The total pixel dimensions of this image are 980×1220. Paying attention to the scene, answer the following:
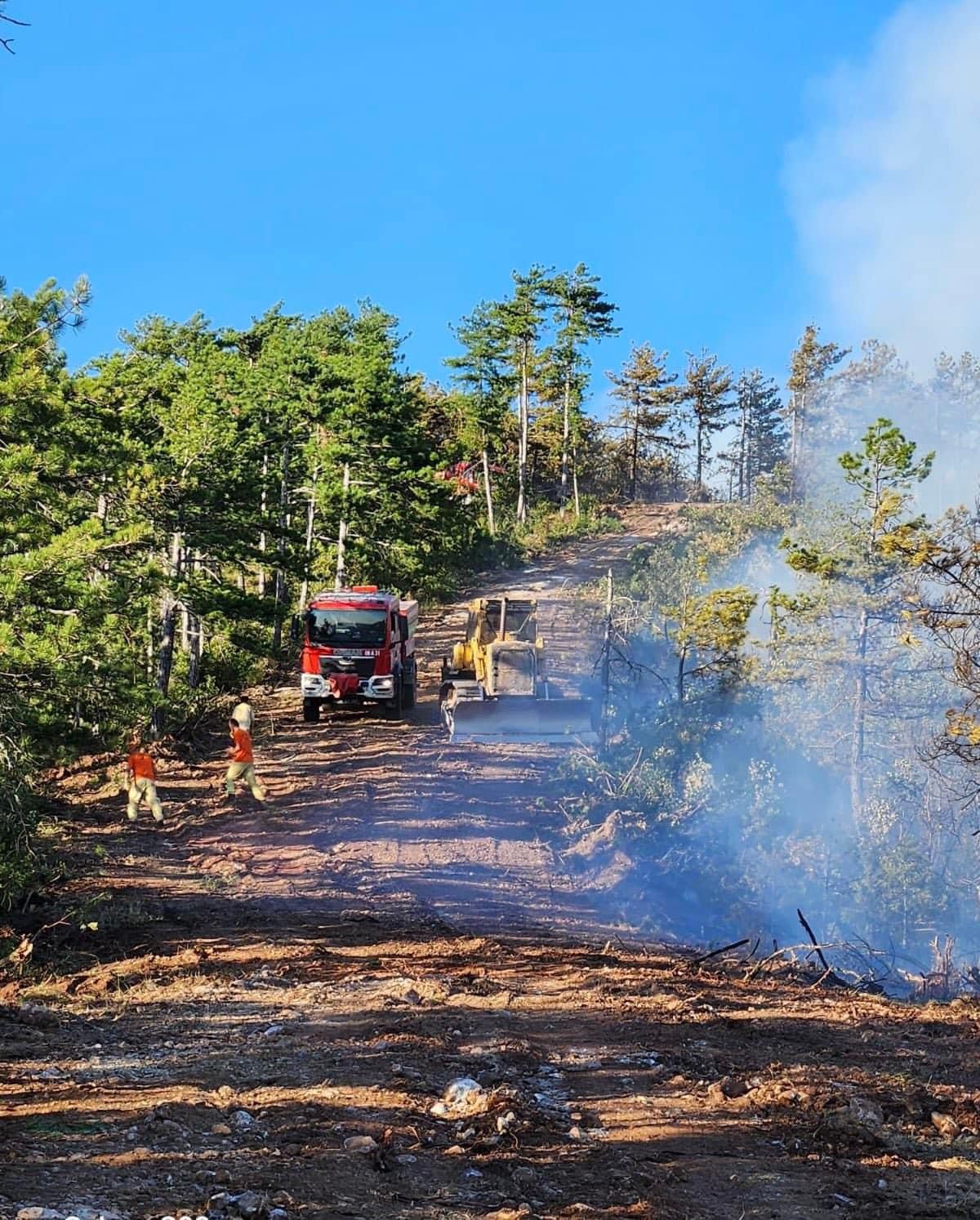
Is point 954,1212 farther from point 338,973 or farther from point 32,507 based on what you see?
point 32,507

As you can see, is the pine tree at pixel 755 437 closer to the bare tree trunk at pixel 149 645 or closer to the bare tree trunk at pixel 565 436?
the bare tree trunk at pixel 565 436

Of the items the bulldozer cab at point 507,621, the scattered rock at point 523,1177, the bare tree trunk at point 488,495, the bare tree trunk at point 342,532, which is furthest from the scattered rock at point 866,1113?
the bare tree trunk at point 488,495

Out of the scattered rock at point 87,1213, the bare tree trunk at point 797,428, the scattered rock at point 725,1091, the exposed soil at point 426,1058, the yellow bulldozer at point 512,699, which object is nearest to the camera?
the scattered rock at point 87,1213

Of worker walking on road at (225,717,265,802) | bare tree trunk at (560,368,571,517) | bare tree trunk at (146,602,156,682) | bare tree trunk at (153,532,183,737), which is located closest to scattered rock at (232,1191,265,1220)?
worker walking on road at (225,717,265,802)

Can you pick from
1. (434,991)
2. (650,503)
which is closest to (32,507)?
(434,991)

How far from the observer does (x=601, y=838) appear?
1888 cm

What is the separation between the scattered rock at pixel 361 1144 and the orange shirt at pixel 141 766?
39.6 ft

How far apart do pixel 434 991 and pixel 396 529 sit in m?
28.1

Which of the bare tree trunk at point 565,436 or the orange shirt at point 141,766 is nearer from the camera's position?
the orange shirt at point 141,766

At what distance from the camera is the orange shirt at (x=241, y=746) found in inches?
713

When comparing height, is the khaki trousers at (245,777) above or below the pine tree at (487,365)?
below

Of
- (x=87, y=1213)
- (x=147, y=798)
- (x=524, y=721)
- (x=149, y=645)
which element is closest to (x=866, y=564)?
(x=524, y=721)

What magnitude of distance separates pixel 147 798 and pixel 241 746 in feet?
5.47

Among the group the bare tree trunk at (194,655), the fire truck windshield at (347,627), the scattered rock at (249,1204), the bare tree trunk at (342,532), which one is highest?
the bare tree trunk at (342,532)
